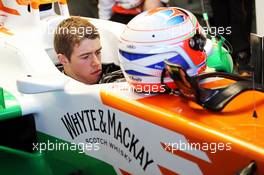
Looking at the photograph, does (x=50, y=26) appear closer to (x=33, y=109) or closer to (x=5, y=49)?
(x=5, y=49)

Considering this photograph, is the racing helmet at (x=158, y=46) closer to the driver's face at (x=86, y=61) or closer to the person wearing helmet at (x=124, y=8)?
the driver's face at (x=86, y=61)

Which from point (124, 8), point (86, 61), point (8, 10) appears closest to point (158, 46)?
point (86, 61)

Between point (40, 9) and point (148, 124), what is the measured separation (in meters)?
1.04

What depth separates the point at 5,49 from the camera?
201 cm

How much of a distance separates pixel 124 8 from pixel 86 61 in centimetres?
110

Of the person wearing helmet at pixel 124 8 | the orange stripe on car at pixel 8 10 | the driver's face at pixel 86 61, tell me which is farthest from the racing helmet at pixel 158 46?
the person wearing helmet at pixel 124 8

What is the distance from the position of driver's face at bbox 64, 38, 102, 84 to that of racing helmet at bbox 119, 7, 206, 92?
365 millimetres

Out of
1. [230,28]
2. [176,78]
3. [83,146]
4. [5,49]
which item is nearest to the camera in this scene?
[176,78]

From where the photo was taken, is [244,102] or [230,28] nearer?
[244,102]

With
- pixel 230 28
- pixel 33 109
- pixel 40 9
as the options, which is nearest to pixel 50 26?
pixel 40 9

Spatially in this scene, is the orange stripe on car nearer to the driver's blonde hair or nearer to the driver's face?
the driver's blonde hair

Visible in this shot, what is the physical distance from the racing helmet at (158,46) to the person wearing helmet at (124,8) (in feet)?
4.47

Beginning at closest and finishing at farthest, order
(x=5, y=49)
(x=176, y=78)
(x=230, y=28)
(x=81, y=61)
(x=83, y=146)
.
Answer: (x=176, y=78) → (x=83, y=146) → (x=81, y=61) → (x=5, y=49) → (x=230, y=28)

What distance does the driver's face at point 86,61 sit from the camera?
1.79 meters
